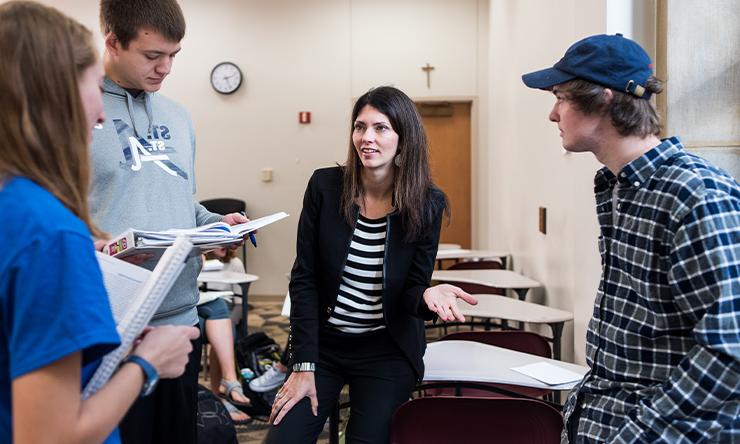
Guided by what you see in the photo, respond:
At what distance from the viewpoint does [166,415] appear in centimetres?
174

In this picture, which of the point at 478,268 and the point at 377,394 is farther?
the point at 478,268

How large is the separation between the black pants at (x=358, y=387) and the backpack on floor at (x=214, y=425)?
58 centimetres

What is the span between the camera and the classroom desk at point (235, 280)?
15.4 ft

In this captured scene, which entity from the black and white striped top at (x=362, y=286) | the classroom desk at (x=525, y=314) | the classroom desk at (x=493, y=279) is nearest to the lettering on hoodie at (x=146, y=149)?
the black and white striped top at (x=362, y=286)

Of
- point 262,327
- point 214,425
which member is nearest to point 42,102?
point 214,425

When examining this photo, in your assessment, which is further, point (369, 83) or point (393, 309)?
point (369, 83)

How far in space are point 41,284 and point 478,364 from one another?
179 cm

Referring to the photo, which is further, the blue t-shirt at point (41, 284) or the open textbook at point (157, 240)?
the open textbook at point (157, 240)

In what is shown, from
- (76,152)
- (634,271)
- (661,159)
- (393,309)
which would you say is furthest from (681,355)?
(76,152)

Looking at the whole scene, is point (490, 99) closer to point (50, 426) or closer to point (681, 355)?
point (681, 355)

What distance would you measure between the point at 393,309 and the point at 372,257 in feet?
0.60

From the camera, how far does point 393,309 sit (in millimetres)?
2182

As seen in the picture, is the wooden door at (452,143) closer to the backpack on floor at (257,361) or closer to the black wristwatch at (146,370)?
the backpack on floor at (257,361)

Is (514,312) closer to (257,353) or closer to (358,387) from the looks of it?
(358,387)
